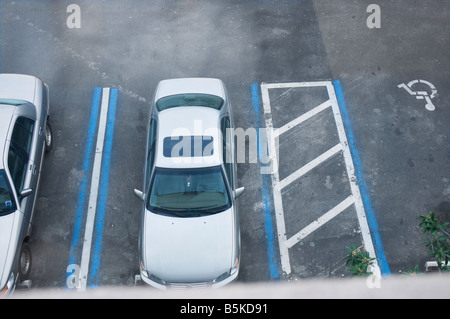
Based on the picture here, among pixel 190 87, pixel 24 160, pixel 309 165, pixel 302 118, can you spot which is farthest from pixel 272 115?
pixel 24 160

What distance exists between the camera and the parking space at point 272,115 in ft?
29.6

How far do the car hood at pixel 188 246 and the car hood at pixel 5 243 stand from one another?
7.40 ft

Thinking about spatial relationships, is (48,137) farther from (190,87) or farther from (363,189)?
(363,189)

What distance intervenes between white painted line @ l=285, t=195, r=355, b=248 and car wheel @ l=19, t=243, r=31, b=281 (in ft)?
16.0

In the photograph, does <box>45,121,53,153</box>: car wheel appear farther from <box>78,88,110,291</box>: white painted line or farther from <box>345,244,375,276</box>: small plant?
<box>345,244,375,276</box>: small plant

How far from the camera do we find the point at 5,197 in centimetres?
805

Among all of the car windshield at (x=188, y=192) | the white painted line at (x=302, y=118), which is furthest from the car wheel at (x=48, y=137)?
the white painted line at (x=302, y=118)

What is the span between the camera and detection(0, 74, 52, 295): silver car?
307 inches

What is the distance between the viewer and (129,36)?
12594 millimetres

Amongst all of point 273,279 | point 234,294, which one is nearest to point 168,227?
point 234,294

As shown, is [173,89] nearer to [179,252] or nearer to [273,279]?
[179,252]

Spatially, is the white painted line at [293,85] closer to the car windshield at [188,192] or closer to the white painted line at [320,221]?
the white painted line at [320,221]

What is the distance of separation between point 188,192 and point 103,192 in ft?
7.98

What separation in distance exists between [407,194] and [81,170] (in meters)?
6.98
